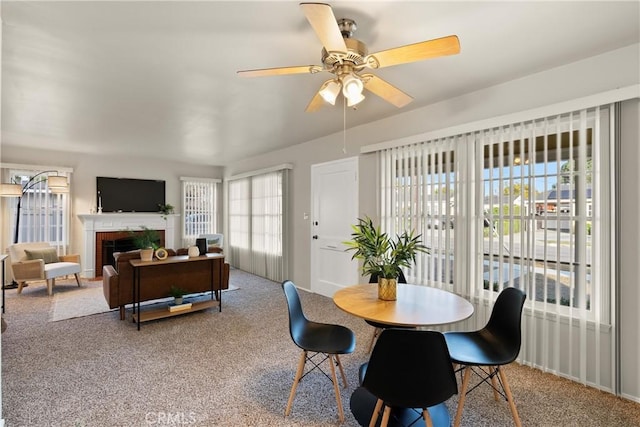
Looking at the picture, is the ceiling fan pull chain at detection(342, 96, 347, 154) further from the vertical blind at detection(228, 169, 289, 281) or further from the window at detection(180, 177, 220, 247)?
the window at detection(180, 177, 220, 247)

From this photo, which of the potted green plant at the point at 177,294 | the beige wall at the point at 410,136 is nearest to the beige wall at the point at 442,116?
the beige wall at the point at 410,136

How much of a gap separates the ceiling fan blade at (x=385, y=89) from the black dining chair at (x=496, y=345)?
1.58 meters

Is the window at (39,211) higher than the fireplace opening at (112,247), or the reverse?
the window at (39,211)

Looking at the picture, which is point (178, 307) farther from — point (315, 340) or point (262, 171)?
point (262, 171)

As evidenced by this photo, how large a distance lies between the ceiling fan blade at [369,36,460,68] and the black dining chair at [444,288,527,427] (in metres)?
1.59

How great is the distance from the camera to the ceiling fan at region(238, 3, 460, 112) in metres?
1.44

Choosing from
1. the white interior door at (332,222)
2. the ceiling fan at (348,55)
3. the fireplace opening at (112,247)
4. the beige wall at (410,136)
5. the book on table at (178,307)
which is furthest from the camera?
the fireplace opening at (112,247)

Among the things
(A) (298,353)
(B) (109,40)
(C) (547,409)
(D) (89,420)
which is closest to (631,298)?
(C) (547,409)

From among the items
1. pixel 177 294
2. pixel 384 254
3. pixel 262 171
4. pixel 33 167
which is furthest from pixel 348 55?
pixel 33 167

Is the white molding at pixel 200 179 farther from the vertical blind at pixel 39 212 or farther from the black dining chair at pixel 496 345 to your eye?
the black dining chair at pixel 496 345

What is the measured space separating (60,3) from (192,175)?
583 centimetres

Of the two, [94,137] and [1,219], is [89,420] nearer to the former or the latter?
[94,137]

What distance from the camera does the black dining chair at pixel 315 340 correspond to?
1.94 m

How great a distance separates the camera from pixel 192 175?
7293mm
